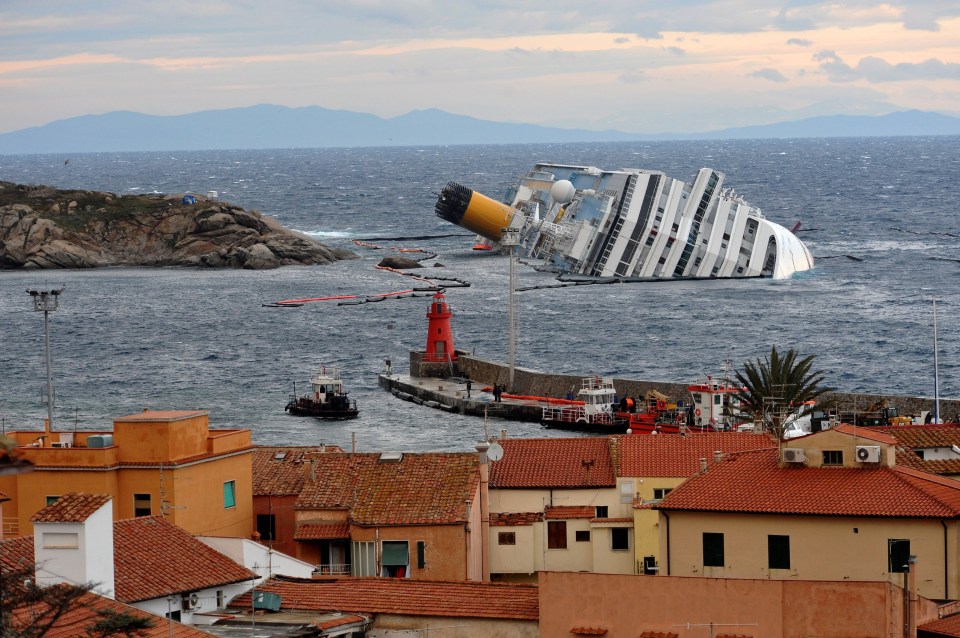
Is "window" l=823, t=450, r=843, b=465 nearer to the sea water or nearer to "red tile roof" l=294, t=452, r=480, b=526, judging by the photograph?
"red tile roof" l=294, t=452, r=480, b=526

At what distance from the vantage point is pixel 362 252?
13600 centimetres

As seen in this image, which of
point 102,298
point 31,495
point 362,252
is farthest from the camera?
point 362,252

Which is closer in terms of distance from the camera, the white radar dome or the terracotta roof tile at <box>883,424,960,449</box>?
the terracotta roof tile at <box>883,424,960,449</box>

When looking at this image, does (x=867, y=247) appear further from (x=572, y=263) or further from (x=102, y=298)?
(x=102, y=298)

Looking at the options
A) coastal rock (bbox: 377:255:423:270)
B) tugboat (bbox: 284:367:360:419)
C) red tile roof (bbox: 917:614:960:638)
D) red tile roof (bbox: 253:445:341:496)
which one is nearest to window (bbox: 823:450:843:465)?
red tile roof (bbox: 917:614:960:638)

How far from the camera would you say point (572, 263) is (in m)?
109

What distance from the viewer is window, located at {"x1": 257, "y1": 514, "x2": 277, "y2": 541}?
2811 centimetres

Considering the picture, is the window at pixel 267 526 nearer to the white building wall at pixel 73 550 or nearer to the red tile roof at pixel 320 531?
the red tile roof at pixel 320 531

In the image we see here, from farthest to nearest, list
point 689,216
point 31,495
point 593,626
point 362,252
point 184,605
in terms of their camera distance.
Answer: point 362,252 → point 689,216 → point 31,495 → point 184,605 → point 593,626

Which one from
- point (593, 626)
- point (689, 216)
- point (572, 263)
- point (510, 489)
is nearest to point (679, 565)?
point (593, 626)

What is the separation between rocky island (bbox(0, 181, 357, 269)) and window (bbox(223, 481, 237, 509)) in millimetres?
99235

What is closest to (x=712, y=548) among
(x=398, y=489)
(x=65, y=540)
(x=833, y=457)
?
(x=833, y=457)

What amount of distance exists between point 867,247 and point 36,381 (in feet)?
253

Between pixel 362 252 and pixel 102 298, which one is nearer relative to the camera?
pixel 102 298
